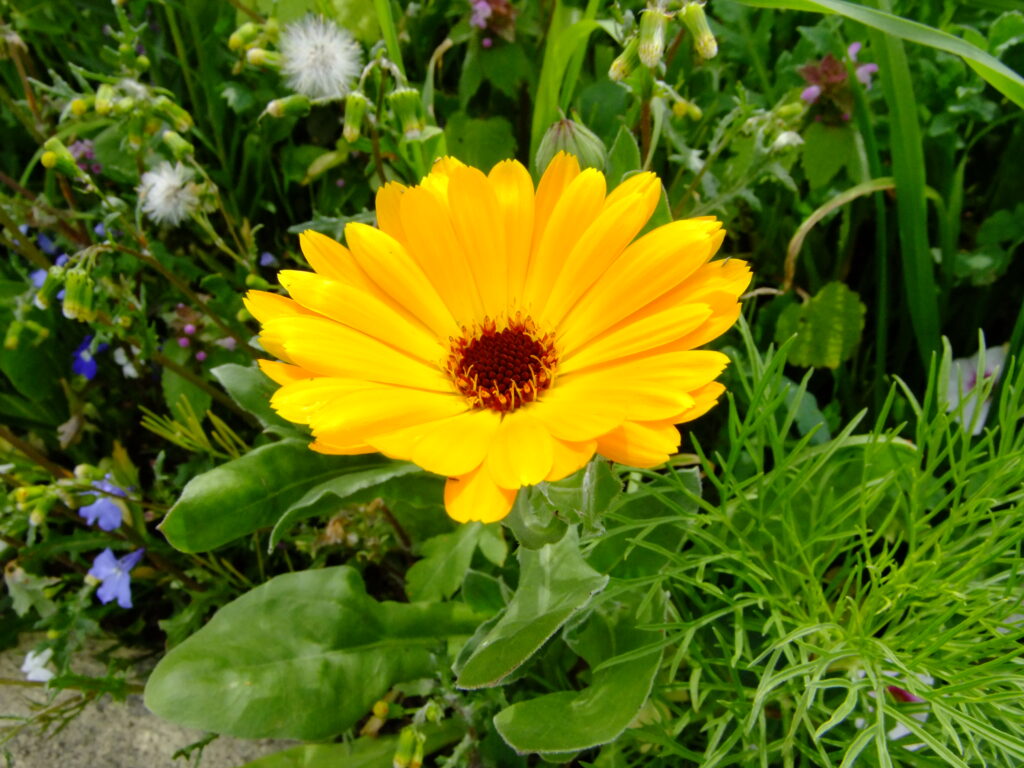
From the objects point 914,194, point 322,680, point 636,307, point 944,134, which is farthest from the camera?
point 944,134

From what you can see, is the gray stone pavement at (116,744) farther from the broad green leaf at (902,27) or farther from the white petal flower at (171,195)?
the broad green leaf at (902,27)

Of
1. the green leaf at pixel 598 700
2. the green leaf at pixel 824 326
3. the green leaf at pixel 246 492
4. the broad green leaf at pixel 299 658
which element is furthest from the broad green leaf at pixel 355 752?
the green leaf at pixel 824 326

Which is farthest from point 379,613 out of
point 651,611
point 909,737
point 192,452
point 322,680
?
point 909,737

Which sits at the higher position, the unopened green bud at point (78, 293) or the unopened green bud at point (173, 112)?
the unopened green bud at point (173, 112)

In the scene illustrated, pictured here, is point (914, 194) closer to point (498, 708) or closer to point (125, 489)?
point (498, 708)

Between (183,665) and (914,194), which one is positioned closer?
(183,665)

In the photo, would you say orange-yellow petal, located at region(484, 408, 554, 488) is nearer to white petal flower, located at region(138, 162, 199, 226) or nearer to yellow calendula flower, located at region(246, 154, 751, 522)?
yellow calendula flower, located at region(246, 154, 751, 522)

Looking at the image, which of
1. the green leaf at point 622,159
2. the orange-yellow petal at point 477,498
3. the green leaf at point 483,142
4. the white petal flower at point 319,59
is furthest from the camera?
the green leaf at point 483,142

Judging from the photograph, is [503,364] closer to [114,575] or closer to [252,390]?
[252,390]

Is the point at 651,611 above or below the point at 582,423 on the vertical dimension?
below
